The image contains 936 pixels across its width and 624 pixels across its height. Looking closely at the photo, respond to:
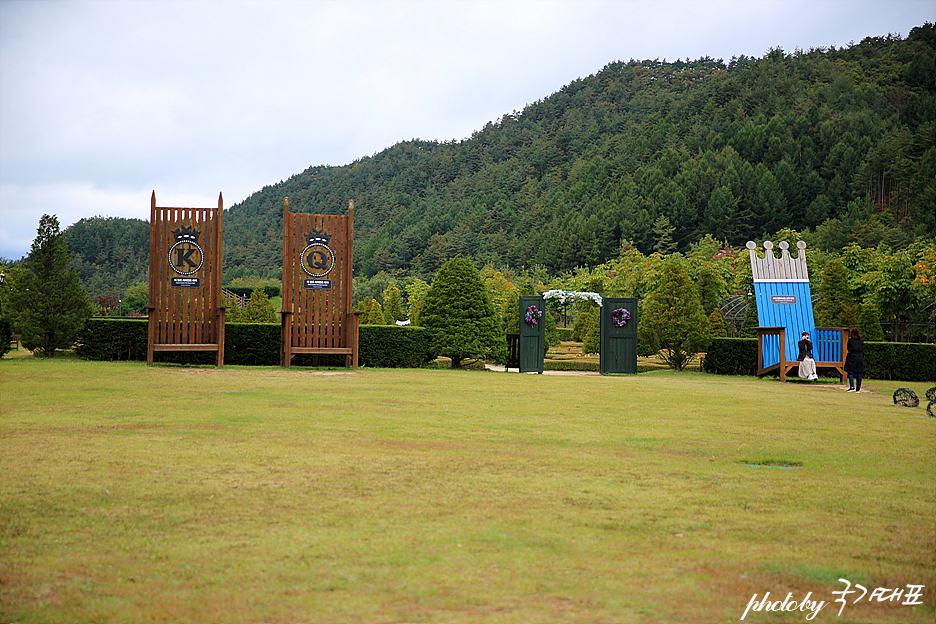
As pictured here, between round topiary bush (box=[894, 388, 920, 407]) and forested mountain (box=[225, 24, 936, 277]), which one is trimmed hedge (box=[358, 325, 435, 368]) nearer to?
round topiary bush (box=[894, 388, 920, 407])

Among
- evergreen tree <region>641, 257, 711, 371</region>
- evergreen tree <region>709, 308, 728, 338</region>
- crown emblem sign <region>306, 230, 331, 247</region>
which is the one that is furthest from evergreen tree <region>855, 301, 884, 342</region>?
crown emblem sign <region>306, 230, 331, 247</region>

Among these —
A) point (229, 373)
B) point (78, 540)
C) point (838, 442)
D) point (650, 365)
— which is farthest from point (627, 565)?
point (650, 365)

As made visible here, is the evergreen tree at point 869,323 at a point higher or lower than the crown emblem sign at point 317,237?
lower

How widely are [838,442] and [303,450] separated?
5.18 m

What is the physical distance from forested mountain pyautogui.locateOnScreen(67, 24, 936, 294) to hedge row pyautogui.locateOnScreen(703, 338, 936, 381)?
36227 mm

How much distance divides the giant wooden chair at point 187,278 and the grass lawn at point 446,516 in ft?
24.7

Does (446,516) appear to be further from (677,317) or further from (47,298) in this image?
(677,317)

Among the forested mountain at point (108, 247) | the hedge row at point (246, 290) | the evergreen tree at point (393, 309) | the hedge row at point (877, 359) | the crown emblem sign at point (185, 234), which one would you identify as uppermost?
the forested mountain at point (108, 247)

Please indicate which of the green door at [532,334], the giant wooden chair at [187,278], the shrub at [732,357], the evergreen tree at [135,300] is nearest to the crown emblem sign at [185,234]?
the giant wooden chair at [187,278]

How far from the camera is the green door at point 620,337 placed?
1938 centimetres

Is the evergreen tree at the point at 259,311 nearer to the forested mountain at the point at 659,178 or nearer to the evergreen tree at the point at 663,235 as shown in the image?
the forested mountain at the point at 659,178

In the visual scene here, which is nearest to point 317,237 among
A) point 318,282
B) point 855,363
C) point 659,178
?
point 318,282

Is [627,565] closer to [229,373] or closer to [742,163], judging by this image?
[229,373]

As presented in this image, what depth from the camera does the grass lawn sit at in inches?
119
